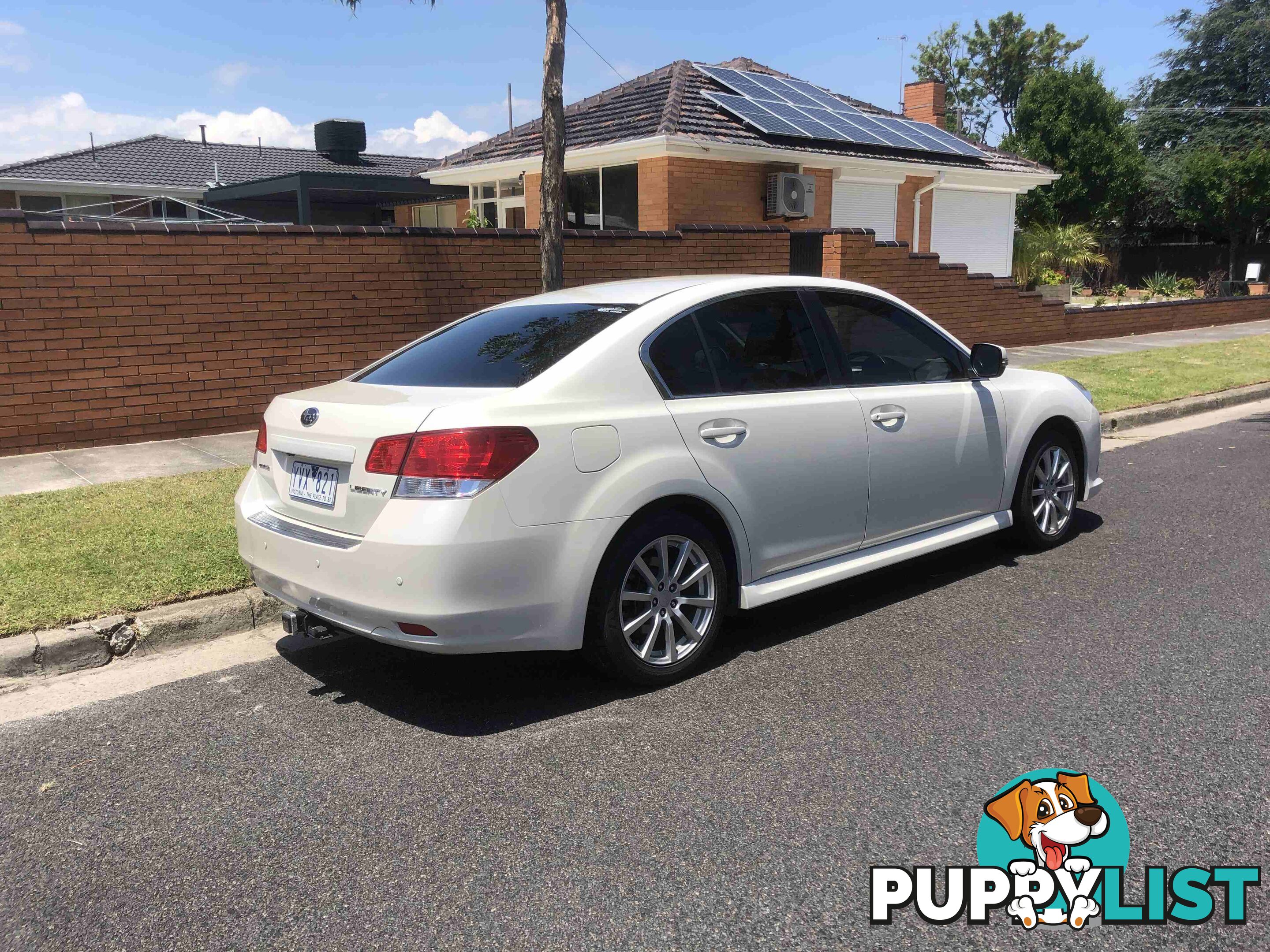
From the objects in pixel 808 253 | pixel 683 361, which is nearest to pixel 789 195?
pixel 808 253

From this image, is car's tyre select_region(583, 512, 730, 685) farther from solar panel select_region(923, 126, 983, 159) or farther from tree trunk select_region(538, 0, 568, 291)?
solar panel select_region(923, 126, 983, 159)

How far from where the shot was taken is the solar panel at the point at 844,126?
61.3 feet

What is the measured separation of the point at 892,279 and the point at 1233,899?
41.9 ft

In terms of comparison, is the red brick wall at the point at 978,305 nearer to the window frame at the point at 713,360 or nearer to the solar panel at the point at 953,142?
the solar panel at the point at 953,142

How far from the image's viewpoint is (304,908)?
2.84 metres

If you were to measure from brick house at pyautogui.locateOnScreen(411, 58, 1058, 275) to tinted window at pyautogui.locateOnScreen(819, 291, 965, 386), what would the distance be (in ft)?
36.7

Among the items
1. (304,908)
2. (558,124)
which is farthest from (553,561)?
(558,124)

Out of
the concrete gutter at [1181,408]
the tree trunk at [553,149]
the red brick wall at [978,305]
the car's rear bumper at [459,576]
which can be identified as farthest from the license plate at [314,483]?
the red brick wall at [978,305]

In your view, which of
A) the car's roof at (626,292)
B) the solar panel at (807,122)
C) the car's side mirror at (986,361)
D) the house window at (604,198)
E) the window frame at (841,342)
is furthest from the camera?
the solar panel at (807,122)

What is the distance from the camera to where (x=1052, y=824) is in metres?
3.19

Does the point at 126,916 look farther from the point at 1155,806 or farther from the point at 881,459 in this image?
the point at 881,459

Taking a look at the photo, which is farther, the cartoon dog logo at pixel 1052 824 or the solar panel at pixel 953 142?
the solar panel at pixel 953 142

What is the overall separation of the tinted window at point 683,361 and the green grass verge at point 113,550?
2.43 meters

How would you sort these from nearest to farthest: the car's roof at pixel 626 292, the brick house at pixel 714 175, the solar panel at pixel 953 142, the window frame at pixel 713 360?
the window frame at pixel 713 360 → the car's roof at pixel 626 292 → the brick house at pixel 714 175 → the solar panel at pixel 953 142
